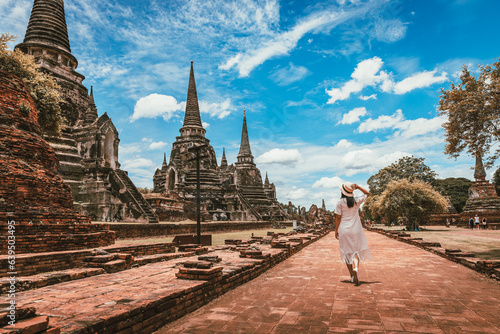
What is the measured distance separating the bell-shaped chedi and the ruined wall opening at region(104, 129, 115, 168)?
11.1m

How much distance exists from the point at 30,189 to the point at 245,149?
4155 cm

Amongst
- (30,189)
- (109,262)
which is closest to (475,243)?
(109,262)

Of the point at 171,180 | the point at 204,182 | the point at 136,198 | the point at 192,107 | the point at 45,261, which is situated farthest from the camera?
the point at 192,107

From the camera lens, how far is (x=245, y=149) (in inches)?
1921

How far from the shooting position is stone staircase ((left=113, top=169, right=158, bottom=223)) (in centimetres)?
1766

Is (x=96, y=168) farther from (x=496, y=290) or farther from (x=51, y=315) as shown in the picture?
(x=496, y=290)

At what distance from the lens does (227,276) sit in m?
4.69

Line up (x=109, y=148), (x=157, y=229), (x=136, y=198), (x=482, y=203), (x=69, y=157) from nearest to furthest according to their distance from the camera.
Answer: (x=157, y=229)
(x=69, y=157)
(x=136, y=198)
(x=109, y=148)
(x=482, y=203)

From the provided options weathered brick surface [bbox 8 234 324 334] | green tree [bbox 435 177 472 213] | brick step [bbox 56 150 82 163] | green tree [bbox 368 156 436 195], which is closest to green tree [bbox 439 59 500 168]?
weathered brick surface [bbox 8 234 324 334]

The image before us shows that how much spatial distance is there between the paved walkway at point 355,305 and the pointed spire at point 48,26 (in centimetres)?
2003

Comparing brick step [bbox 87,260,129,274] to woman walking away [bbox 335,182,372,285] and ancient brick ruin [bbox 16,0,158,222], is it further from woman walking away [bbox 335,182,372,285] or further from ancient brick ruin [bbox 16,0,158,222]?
ancient brick ruin [bbox 16,0,158,222]

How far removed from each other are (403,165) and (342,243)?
43.6 meters

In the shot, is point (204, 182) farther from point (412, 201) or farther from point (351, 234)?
point (351, 234)

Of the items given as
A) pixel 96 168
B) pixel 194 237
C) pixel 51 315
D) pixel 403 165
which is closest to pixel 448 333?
pixel 51 315
